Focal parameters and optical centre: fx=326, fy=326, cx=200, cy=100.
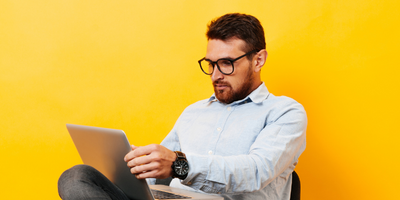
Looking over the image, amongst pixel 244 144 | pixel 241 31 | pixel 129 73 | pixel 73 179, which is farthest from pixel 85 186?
pixel 129 73

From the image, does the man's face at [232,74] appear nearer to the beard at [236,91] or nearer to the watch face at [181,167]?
the beard at [236,91]

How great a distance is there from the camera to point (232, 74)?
64.9 inches

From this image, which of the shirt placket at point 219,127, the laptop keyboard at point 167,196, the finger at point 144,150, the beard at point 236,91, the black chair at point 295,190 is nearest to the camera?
the finger at point 144,150

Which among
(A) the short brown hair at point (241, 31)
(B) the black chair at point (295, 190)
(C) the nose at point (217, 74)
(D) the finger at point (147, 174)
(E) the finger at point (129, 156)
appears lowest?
(B) the black chair at point (295, 190)

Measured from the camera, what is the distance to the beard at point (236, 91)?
1672mm

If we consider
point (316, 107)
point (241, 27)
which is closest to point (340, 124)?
point (316, 107)

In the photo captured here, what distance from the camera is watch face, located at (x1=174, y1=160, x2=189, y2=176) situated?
102 centimetres

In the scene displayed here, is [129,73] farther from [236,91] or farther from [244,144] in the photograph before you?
[244,144]

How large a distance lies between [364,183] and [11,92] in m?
Result: 2.17

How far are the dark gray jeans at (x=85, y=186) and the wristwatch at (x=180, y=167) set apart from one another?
216 millimetres

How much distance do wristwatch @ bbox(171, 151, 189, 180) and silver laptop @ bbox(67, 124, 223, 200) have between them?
94 millimetres

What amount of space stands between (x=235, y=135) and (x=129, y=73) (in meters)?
1.05

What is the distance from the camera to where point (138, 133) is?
A: 7.43ft

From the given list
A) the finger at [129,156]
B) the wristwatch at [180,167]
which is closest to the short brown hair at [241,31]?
the wristwatch at [180,167]
